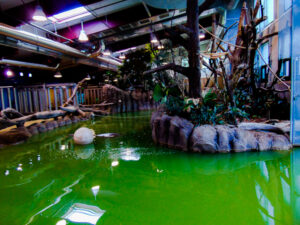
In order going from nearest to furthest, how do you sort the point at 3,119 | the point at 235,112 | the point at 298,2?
the point at 298,2
the point at 235,112
the point at 3,119

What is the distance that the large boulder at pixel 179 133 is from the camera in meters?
3.68

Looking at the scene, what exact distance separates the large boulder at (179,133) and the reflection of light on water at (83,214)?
2.24 metres

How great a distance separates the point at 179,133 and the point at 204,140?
1.82 feet

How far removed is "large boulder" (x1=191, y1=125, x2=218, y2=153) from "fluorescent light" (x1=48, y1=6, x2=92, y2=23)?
5.50 m

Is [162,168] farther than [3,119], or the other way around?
[3,119]

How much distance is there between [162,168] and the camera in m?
2.87

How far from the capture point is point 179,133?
3775 millimetres

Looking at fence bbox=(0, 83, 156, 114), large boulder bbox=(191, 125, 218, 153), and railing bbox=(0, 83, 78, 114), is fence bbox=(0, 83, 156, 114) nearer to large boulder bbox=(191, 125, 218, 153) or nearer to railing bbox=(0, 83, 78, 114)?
railing bbox=(0, 83, 78, 114)

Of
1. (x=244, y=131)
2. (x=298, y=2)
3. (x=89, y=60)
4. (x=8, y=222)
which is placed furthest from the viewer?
(x=89, y=60)

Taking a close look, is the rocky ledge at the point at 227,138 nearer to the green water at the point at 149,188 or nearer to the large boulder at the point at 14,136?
the green water at the point at 149,188

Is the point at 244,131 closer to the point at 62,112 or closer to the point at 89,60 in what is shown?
the point at 62,112

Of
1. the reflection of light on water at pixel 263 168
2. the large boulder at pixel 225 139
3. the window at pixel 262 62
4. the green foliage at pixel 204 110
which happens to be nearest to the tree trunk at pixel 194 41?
the green foliage at pixel 204 110

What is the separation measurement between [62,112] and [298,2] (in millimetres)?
8011

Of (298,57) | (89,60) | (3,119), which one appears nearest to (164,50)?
(89,60)
